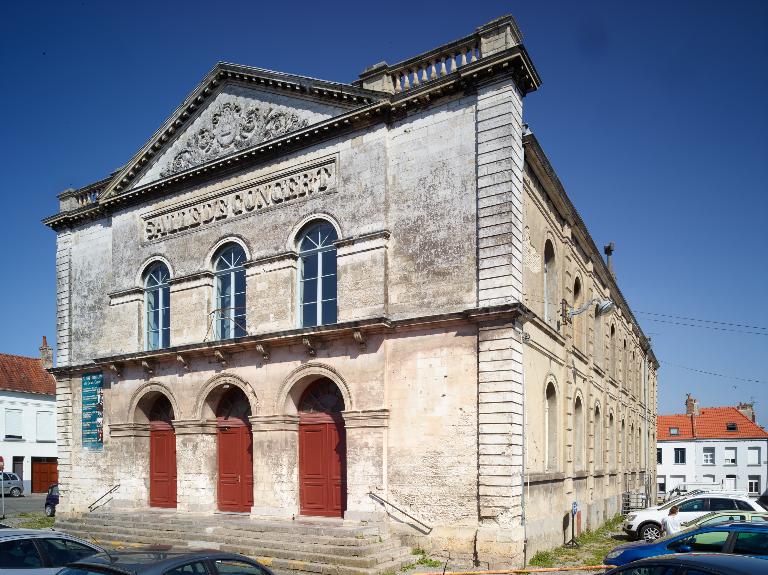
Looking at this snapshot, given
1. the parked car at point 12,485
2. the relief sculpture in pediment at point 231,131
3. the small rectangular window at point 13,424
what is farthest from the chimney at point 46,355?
the relief sculpture in pediment at point 231,131

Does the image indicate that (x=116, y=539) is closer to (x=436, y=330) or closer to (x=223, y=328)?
(x=223, y=328)

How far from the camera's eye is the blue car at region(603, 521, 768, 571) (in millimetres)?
10406

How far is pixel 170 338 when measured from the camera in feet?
68.8

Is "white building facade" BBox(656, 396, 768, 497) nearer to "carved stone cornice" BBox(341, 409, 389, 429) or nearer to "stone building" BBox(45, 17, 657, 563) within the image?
"stone building" BBox(45, 17, 657, 563)

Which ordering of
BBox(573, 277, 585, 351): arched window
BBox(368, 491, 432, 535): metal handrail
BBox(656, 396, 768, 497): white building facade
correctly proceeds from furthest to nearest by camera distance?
BBox(656, 396, 768, 497): white building facade, BBox(573, 277, 585, 351): arched window, BBox(368, 491, 432, 535): metal handrail

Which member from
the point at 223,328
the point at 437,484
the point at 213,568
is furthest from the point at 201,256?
the point at 213,568

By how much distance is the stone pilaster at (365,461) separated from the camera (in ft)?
53.3

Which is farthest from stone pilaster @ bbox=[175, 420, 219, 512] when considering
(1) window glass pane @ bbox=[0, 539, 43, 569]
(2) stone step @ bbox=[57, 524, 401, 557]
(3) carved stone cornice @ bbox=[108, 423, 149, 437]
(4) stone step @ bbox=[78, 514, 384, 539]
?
(1) window glass pane @ bbox=[0, 539, 43, 569]

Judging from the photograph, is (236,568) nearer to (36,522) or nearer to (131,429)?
(131,429)

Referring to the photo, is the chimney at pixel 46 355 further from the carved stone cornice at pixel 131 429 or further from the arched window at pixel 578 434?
the arched window at pixel 578 434

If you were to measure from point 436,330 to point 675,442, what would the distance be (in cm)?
5234

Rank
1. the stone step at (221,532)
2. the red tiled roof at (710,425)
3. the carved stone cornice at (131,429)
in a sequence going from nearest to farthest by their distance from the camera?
the stone step at (221,532)
the carved stone cornice at (131,429)
the red tiled roof at (710,425)

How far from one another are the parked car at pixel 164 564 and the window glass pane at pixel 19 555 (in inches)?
89.1

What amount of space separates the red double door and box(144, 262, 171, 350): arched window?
6023mm
